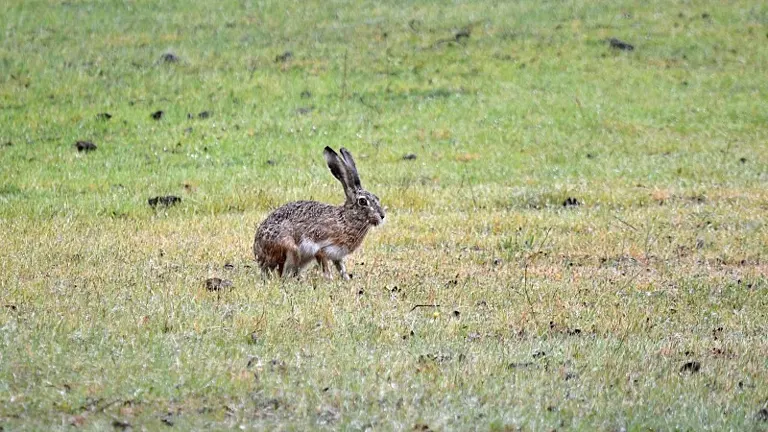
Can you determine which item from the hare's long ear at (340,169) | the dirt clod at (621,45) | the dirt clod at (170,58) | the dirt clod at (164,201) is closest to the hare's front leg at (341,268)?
Result: the hare's long ear at (340,169)

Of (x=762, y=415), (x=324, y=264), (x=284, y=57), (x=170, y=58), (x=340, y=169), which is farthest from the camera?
(x=284, y=57)

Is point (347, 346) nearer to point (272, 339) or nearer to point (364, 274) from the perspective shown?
point (272, 339)

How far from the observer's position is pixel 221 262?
532 inches

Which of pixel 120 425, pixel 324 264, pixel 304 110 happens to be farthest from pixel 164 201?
pixel 120 425

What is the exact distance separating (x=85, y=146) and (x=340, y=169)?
11956 mm

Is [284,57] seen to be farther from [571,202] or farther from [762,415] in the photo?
[762,415]

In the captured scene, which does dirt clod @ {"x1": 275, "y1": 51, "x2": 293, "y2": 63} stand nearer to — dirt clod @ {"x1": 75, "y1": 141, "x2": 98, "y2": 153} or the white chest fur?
dirt clod @ {"x1": 75, "y1": 141, "x2": 98, "y2": 153}

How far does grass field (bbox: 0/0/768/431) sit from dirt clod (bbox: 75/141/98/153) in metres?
0.15

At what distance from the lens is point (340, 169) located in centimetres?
1238

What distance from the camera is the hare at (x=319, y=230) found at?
1200 cm

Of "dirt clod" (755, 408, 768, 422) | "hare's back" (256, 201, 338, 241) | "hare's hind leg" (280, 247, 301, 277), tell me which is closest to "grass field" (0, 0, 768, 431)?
"dirt clod" (755, 408, 768, 422)

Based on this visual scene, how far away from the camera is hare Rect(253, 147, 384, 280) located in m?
12.0

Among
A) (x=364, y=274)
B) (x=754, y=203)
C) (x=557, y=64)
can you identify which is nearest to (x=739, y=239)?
(x=754, y=203)

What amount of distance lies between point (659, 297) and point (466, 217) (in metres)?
5.56
